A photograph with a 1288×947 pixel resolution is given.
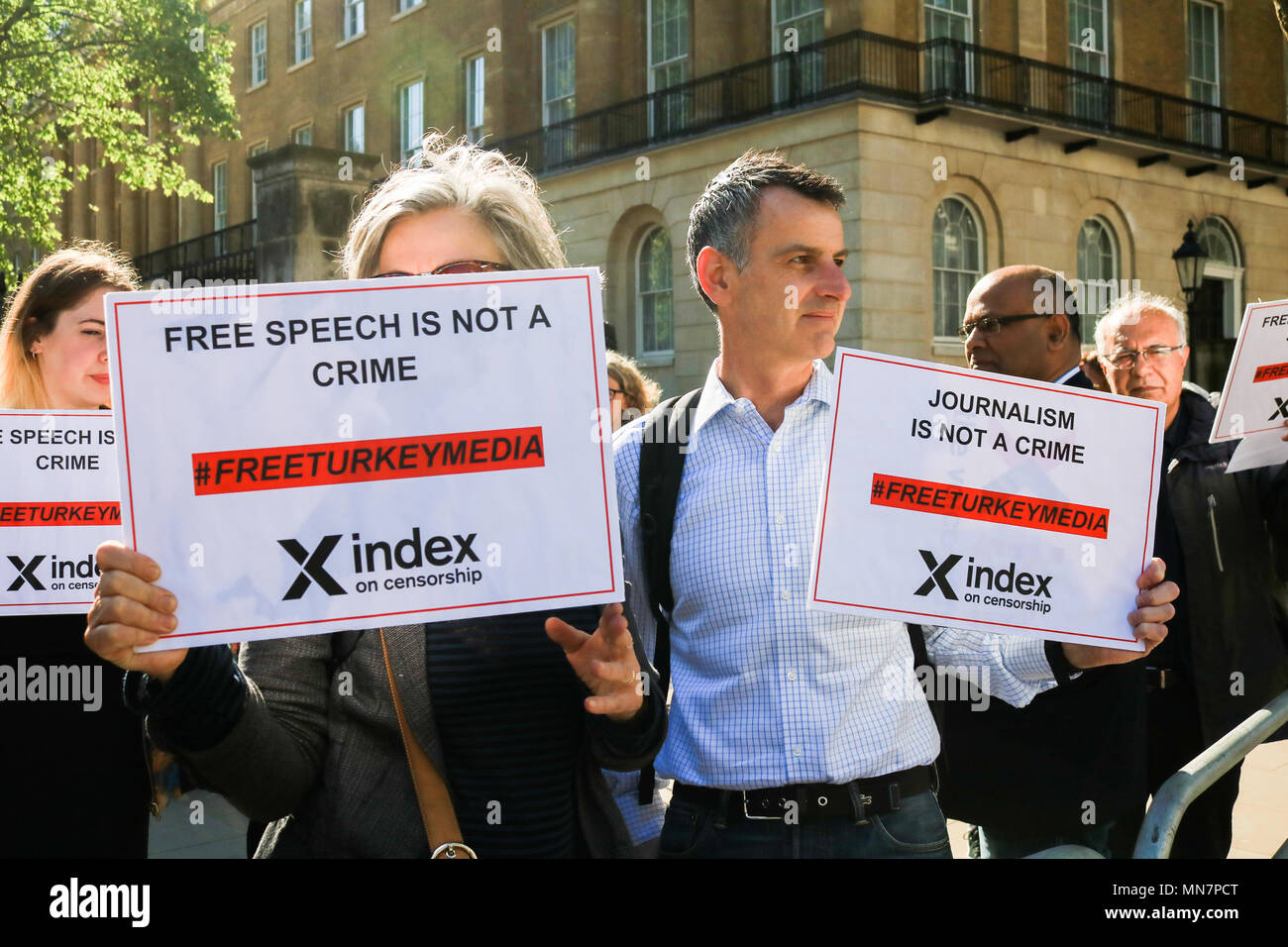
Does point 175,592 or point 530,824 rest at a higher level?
point 175,592

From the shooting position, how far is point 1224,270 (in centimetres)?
2241

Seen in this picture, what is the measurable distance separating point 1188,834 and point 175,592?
337 centimetres

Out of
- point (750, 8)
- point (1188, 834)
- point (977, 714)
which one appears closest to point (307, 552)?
point (977, 714)

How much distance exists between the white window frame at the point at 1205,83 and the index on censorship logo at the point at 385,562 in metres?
24.3

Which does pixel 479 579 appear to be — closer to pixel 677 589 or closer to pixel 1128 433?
pixel 677 589

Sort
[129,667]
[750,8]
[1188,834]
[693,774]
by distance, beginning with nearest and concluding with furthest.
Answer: [129,667] → [693,774] → [1188,834] → [750,8]

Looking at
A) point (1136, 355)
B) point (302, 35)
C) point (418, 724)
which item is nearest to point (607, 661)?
point (418, 724)

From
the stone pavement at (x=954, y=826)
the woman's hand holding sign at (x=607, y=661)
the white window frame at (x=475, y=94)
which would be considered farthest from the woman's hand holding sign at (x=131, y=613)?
the white window frame at (x=475, y=94)

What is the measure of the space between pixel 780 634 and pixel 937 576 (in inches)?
12.8

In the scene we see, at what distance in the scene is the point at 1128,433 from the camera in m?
2.37

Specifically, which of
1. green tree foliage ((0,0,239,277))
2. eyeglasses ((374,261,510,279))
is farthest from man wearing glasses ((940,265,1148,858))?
green tree foliage ((0,0,239,277))

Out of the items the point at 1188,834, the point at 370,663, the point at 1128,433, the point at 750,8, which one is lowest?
the point at 1188,834

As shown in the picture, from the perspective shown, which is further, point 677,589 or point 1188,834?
point 1188,834

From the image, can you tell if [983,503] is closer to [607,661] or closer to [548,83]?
[607,661]
